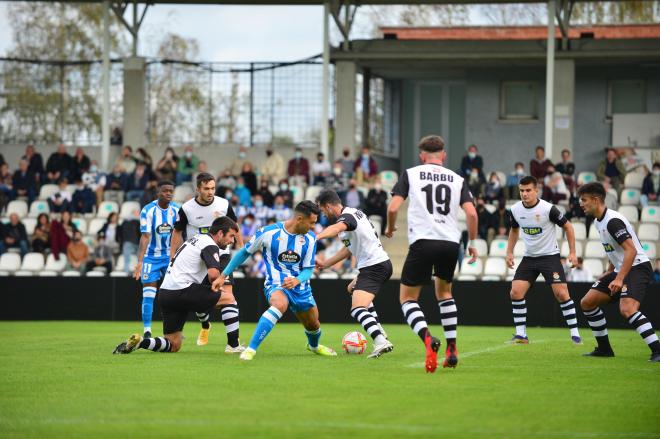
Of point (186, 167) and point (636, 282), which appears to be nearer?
point (636, 282)

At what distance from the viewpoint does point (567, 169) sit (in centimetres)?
2606

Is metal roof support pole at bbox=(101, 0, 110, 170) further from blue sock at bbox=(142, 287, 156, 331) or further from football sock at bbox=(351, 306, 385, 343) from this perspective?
football sock at bbox=(351, 306, 385, 343)

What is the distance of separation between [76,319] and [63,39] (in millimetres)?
29915

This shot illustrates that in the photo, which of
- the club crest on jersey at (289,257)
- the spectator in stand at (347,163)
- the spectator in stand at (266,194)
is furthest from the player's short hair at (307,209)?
the spectator in stand at (347,163)

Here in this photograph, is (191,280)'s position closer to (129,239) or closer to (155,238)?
(155,238)

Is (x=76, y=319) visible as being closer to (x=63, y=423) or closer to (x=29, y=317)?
(x=29, y=317)

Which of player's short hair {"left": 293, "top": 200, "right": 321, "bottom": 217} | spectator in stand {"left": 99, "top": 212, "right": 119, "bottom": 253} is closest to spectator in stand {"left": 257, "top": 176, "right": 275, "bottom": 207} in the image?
spectator in stand {"left": 99, "top": 212, "right": 119, "bottom": 253}

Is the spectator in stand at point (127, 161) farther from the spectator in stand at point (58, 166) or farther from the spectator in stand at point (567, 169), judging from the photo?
the spectator in stand at point (567, 169)

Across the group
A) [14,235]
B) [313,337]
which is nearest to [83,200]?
[14,235]

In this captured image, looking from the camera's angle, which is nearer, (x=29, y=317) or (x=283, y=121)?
(x=29, y=317)

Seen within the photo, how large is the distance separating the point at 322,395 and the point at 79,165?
21314mm

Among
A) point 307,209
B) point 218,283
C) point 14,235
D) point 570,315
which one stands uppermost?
point 307,209

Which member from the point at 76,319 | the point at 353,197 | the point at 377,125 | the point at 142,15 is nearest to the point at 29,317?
the point at 76,319

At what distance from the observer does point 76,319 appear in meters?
22.5
